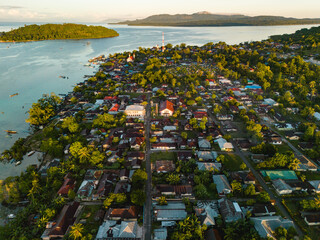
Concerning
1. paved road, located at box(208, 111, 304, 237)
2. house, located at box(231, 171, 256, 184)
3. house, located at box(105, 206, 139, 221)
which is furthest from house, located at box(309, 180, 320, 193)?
house, located at box(105, 206, 139, 221)

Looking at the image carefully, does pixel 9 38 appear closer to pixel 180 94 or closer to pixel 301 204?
pixel 180 94

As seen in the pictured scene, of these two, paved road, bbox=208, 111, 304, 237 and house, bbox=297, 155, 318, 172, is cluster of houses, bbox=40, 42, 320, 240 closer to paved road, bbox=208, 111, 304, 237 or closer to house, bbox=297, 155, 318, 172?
house, bbox=297, 155, 318, 172

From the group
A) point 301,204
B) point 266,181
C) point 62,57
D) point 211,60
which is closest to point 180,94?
point 266,181

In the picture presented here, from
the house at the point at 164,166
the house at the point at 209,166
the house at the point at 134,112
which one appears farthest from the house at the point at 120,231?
the house at the point at 134,112

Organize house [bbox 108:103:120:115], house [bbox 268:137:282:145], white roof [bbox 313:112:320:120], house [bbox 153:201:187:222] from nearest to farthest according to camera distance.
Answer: house [bbox 153:201:187:222] → house [bbox 268:137:282:145] → white roof [bbox 313:112:320:120] → house [bbox 108:103:120:115]

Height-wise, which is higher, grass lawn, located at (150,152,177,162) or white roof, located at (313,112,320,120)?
white roof, located at (313,112,320,120)

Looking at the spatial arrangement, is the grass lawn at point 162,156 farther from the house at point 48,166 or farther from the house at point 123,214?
the house at point 48,166
